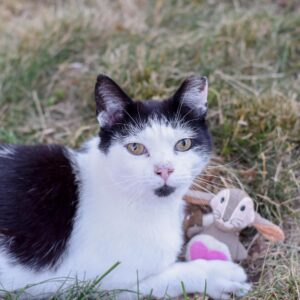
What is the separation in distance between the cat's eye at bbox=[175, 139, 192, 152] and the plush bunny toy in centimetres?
43

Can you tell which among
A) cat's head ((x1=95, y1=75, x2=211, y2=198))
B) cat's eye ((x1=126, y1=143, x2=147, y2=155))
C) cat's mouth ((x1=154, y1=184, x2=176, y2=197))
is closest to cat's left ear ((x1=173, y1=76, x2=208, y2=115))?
cat's head ((x1=95, y1=75, x2=211, y2=198))

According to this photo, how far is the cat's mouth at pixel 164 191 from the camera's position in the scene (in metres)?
2.15

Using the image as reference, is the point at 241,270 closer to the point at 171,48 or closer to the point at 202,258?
the point at 202,258

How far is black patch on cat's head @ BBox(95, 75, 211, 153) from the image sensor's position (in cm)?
226

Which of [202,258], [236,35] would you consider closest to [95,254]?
[202,258]

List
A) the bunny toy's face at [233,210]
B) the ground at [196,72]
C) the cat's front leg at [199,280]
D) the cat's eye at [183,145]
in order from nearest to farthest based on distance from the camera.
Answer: the cat's eye at [183,145] → the cat's front leg at [199,280] → the bunny toy's face at [233,210] → the ground at [196,72]

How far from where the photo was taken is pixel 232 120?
10.5 ft

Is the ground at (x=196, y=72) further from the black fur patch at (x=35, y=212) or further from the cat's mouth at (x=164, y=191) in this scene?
the black fur patch at (x=35, y=212)

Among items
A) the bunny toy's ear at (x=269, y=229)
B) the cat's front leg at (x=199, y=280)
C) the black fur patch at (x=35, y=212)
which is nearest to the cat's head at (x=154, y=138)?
the black fur patch at (x=35, y=212)

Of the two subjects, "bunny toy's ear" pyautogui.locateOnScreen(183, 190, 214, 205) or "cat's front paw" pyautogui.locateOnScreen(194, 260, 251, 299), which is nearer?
"cat's front paw" pyautogui.locateOnScreen(194, 260, 251, 299)

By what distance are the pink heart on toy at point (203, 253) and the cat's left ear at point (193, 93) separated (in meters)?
0.67

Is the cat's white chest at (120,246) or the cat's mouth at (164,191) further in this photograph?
the cat's white chest at (120,246)

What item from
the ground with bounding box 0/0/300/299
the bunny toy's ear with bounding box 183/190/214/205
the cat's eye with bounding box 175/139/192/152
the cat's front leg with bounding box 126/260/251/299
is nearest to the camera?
the cat's eye with bounding box 175/139/192/152

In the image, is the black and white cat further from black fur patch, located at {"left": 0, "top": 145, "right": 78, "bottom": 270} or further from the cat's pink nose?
the cat's pink nose
